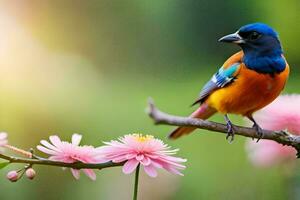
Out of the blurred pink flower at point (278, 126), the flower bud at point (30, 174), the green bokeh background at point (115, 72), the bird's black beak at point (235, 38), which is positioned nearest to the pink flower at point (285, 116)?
the blurred pink flower at point (278, 126)

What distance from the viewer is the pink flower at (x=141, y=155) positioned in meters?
0.38

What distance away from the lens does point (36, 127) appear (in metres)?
1.61

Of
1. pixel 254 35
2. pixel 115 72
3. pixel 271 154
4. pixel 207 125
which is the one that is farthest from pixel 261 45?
pixel 115 72

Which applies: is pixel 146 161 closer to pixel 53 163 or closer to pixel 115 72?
pixel 53 163

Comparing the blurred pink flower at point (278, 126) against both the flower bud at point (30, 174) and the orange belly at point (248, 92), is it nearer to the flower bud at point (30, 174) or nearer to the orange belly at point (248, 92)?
the orange belly at point (248, 92)

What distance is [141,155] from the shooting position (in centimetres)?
38

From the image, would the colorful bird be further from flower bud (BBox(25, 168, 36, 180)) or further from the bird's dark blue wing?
flower bud (BBox(25, 168, 36, 180))

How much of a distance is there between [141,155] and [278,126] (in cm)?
19

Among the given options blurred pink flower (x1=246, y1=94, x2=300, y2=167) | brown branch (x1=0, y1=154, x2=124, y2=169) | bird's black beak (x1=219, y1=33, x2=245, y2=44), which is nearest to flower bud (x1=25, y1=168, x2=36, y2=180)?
brown branch (x1=0, y1=154, x2=124, y2=169)

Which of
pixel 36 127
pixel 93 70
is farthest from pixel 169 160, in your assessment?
pixel 93 70

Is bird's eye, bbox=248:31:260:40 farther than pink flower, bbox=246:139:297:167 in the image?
Yes

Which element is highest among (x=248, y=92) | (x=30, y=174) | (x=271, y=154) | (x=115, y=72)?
(x=115, y=72)

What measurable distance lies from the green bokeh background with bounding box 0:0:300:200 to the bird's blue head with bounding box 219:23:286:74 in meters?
0.28

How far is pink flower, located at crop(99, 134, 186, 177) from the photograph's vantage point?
38cm
